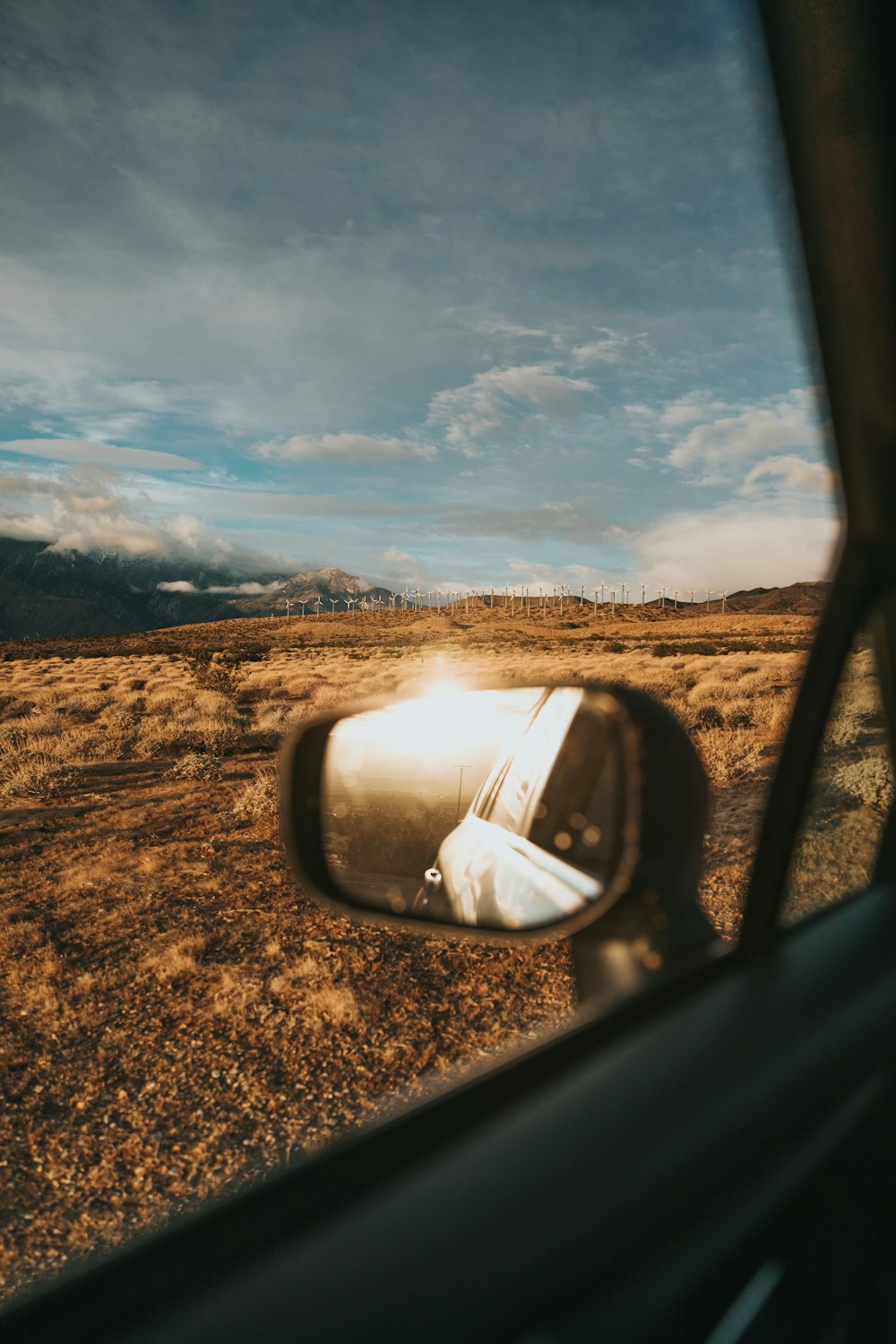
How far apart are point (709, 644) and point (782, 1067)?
1702 centimetres

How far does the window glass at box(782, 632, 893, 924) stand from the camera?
165cm

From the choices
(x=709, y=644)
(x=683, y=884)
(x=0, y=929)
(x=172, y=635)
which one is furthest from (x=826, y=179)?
(x=172, y=635)

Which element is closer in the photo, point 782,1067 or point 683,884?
point 782,1067

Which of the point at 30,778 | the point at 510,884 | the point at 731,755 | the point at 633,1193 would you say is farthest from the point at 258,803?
the point at 633,1193

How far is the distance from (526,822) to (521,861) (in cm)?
11

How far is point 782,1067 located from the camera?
55.4 inches

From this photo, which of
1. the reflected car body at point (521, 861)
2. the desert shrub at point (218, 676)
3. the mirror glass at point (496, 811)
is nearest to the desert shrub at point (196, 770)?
the desert shrub at point (218, 676)

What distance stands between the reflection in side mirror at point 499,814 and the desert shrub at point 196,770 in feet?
33.6

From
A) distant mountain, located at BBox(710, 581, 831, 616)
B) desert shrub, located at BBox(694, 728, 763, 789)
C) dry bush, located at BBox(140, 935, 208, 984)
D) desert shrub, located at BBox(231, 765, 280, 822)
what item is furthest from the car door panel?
desert shrub, located at BBox(231, 765, 280, 822)

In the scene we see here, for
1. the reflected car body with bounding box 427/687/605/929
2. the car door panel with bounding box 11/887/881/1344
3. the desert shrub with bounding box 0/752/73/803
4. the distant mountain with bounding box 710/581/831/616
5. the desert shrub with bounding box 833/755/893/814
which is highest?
the distant mountain with bounding box 710/581/831/616

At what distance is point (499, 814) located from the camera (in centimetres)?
248

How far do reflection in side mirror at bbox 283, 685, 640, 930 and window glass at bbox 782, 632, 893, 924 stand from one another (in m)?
0.35

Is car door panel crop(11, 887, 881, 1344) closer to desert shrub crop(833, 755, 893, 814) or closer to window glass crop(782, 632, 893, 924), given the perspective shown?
window glass crop(782, 632, 893, 924)

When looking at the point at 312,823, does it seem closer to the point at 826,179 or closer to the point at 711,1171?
the point at 711,1171
